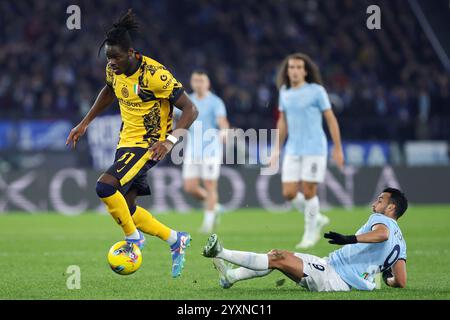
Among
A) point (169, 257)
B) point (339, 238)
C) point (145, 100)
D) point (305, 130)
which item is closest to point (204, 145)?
point (305, 130)

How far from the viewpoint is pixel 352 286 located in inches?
314

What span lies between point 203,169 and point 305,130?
3276 millimetres

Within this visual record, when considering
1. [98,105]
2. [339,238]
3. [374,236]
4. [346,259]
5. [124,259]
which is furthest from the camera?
[98,105]

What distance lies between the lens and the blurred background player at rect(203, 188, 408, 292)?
781 cm

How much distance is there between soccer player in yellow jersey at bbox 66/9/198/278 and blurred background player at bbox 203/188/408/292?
1.07 m

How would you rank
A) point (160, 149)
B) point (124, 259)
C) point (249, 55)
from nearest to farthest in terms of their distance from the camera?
1. point (124, 259)
2. point (160, 149)
3. point (249, 55)

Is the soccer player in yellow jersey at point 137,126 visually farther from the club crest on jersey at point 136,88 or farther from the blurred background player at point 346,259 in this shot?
the blurred background player at point 346,259

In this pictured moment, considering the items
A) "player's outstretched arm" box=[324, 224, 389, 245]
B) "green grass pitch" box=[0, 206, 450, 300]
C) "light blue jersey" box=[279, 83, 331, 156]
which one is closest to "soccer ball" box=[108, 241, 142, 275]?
"green grass pitch" box=[0, 206, 450, 300]

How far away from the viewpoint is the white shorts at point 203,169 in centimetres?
1566

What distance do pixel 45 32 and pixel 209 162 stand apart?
35.3 feet

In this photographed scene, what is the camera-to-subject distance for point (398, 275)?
8141mm

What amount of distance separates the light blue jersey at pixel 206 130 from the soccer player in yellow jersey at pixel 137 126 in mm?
6481

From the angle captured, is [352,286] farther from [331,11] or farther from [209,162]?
[331,11]

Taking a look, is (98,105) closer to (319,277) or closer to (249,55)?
(319,277)
